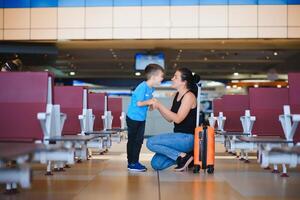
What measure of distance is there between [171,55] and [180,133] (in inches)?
912

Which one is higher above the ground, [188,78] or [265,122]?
[188,78]

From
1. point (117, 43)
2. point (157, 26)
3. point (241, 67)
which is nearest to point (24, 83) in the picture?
point (157, 26)

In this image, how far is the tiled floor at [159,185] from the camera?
18.4 feet

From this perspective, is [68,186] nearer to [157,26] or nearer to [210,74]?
[157,26]

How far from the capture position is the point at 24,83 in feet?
20.4

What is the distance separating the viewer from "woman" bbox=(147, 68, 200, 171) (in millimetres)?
7965

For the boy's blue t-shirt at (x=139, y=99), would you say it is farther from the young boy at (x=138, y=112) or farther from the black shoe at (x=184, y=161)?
the black shoe at (x=184, y=161)

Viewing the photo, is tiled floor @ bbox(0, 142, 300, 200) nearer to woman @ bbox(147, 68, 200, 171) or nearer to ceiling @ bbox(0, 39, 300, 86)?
woman @ bbox(147, 68, 200, 171)

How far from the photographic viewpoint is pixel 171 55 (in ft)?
102

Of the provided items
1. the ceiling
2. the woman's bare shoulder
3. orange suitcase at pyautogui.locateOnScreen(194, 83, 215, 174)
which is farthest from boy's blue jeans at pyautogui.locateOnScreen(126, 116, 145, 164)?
the ceiling

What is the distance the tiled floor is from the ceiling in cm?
1726

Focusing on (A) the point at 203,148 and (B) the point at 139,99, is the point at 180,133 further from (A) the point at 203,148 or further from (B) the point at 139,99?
(B) the point at 139,99

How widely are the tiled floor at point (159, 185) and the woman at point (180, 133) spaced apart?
213mm

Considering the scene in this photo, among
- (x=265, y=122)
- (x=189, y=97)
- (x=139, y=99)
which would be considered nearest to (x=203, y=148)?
(x=189, y=97)
